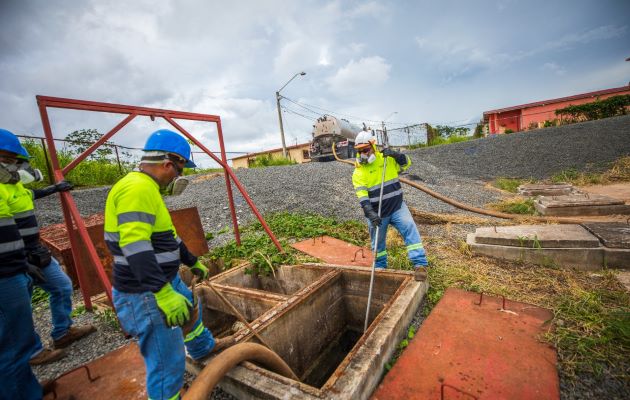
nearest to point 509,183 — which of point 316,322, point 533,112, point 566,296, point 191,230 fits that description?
point 566,296

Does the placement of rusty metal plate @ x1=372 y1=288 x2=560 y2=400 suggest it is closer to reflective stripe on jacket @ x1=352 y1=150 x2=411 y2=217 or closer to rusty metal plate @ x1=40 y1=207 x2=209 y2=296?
reflective stripe on jacket @ x1=352 y1=150 x2=411 y2=217

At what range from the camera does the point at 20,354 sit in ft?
6.58

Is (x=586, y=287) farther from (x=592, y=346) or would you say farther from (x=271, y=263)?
(x=271, y=263)

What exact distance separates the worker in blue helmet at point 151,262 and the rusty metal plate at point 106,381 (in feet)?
2.18

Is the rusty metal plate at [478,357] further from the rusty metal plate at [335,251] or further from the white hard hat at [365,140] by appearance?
Result: the white hard hat at [365,140]

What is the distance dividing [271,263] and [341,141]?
16.4 meters

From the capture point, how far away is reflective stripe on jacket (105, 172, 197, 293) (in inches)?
61.6

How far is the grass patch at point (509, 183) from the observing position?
32.8 ft

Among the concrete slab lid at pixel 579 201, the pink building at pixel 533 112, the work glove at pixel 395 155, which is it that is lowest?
the concrete slab lid at pixel 579 201

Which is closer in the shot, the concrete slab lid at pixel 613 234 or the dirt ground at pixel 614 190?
the concrete slab lid at pixel 613 234

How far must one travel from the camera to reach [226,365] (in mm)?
1735

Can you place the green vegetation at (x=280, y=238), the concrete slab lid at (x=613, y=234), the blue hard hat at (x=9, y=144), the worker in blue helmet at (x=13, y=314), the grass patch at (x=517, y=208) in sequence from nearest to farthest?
the worker in blue helmet at (x=13, y=314)
the blue hard hat at (x=9, y=144)
the concrete slab lid at (x=613, y=234)
the green vegetation at (x=280, y=238)
the grass patch at (x=517, y=208)

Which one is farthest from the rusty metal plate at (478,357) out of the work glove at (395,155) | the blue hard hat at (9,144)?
the blue hard hat at (9,144)

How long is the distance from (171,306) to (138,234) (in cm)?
47
